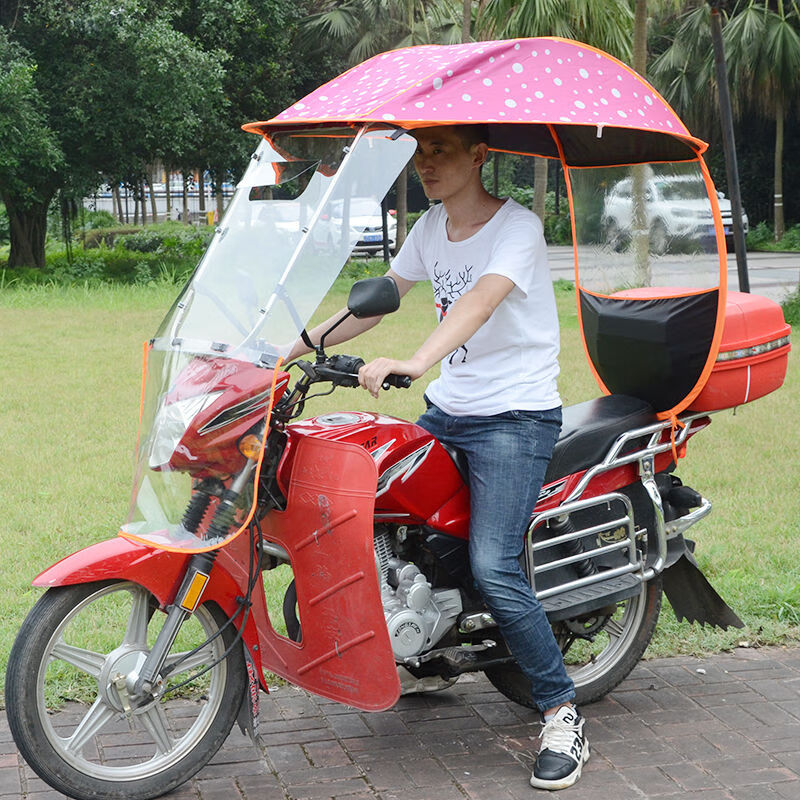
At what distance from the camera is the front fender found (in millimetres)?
3055

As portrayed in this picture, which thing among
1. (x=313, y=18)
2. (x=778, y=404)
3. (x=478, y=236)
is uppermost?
(x=313, y=18)

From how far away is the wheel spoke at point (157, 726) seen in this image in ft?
10.6

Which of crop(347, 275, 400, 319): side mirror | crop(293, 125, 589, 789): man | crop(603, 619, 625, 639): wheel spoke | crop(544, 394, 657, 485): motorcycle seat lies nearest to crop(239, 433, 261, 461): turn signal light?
crop(347, 275, 400, 319): side mirror

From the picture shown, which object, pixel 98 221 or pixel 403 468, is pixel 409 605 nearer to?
pixel 403 468

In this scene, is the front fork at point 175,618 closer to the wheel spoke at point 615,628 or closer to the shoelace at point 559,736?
the shoelace at point 559,736

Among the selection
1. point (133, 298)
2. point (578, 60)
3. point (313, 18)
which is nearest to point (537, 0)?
point (133, 298)

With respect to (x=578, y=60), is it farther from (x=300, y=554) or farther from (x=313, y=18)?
(x=313, y=18)

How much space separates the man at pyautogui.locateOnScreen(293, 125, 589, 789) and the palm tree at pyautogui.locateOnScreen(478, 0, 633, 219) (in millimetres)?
11712

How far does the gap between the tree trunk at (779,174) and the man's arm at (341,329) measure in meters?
30.2

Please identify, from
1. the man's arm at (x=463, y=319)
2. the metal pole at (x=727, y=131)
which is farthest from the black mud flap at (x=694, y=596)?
the metal pole at (x=727, y=131)

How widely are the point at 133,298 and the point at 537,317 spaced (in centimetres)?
1369

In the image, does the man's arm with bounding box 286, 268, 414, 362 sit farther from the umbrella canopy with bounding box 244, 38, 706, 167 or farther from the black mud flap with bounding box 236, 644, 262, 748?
the black mud flap with bounding box 236, 644, 262, 748

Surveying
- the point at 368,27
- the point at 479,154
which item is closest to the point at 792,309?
the point at 479,154

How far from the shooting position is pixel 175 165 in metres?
24.1
